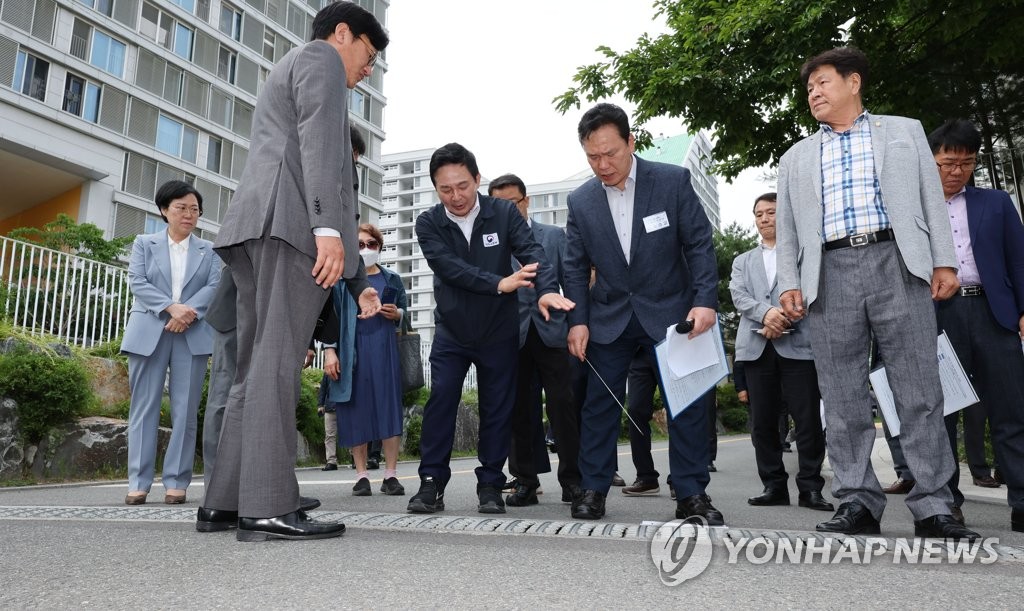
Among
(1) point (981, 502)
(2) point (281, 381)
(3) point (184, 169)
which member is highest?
(3) point (184, 169)

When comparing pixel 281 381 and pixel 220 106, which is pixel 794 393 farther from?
pixel 220 106

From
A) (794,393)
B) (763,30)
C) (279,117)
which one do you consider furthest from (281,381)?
(763,30)

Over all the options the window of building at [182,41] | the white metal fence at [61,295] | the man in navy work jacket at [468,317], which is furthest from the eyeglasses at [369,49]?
the window of building at [182,41]

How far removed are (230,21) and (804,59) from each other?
36743mm

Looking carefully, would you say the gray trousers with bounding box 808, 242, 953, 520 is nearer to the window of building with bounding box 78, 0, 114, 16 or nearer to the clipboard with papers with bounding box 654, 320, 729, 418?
the clipboard with papers with bounding box 654, 320, 729, 418

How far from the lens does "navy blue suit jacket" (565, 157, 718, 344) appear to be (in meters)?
4.05

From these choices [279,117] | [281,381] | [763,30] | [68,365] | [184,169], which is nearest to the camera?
[281,381]

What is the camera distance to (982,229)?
4.20m

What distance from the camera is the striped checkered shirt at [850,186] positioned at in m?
3.52

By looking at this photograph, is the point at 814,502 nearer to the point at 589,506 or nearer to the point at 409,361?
the point at 589,506

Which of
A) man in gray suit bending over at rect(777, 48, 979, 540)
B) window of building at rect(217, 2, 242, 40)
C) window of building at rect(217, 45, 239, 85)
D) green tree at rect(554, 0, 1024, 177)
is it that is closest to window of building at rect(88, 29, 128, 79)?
window of building at rect(217, 45, 239, 85)

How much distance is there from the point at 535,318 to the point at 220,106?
3707 centimetres

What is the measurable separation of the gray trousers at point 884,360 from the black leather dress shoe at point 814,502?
1.48 m

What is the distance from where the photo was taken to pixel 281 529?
112 inches
